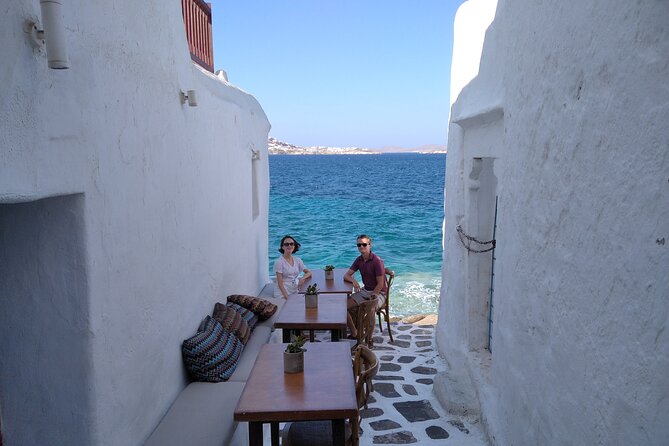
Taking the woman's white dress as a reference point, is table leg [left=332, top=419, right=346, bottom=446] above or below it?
below

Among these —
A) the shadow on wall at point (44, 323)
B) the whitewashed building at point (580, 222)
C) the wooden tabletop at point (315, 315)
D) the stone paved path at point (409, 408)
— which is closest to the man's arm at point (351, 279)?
the stone paved path at point (409, 408)

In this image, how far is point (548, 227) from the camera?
3.17 metres

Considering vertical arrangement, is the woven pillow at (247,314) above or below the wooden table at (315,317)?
below

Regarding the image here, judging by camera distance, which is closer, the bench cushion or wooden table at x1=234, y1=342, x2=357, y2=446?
wooden table at x1=234, y1=342, x2=357, y2=446

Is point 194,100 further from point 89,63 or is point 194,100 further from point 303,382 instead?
point 303,382

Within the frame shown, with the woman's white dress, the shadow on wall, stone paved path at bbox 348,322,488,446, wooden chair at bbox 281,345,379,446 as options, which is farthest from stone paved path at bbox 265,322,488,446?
the shadow on wall

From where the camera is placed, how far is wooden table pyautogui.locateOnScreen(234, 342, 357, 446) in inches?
138

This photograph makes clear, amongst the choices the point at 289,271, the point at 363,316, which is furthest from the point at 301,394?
the point at 289,271

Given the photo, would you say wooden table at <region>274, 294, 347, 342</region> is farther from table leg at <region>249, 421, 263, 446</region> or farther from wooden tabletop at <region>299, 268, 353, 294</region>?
table leg at <region>249, 421, 263, 446</region>

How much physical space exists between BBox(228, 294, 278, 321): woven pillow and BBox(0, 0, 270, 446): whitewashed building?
6.52ft

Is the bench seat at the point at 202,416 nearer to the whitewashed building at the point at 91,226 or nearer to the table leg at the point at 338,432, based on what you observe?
the whitewashed building at the point at 91,226

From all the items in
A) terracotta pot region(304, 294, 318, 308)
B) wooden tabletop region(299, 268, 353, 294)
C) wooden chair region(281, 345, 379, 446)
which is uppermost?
terracotta pot region(304, 294, 318, 308)

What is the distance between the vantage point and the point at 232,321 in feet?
19.2

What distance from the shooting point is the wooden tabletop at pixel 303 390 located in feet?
11.5
